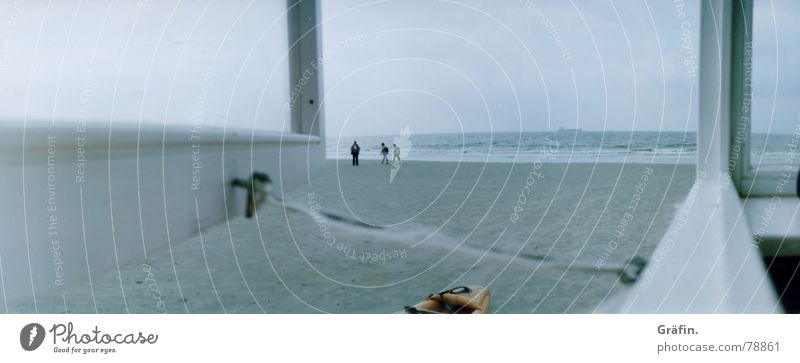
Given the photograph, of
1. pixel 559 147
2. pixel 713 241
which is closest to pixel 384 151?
pixel 559 147

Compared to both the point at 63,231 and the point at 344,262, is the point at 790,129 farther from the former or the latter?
the point at 63,231

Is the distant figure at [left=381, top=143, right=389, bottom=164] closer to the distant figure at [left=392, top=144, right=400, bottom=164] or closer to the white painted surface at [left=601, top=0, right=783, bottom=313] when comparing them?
the distant figure at [left=392, top=144, right=400, bottom=164]

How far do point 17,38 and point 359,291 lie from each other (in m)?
0.63

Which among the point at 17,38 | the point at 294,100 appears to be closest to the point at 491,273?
the point at 294,100

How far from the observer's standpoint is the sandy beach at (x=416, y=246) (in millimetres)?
1120

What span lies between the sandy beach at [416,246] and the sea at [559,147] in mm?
23

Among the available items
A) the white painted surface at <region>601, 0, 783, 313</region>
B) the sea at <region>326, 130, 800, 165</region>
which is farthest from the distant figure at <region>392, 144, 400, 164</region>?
the white painted surface at <region>601, 0, 783, 313</region>

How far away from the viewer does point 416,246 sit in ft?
4.12

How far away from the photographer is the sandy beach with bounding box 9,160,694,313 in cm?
112

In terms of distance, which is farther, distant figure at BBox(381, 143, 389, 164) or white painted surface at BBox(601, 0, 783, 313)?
distant figure at BBox(381, 143, 389, 164)

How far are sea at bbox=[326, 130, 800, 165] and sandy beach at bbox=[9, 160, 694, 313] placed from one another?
0.02m

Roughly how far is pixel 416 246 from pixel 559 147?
29 cm

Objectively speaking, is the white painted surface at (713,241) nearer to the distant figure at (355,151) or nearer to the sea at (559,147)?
the sea at (559,147)

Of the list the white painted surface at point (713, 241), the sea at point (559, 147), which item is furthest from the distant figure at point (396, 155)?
the white painted surface at point (713, 241)
